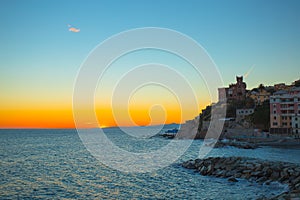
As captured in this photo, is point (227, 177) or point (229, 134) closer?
point (227, 177)

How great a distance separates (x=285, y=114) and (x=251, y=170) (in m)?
50.3

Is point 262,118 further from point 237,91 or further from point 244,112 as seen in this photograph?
point 237,91

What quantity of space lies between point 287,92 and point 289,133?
13051 mm

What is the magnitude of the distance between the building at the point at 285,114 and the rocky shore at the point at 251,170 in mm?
44206

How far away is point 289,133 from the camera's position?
225 feet

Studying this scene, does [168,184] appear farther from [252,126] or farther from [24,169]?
[252,126]

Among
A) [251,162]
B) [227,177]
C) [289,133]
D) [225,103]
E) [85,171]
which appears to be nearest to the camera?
[227,177]

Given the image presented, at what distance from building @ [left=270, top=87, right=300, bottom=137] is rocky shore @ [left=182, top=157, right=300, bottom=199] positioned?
44.2 meters

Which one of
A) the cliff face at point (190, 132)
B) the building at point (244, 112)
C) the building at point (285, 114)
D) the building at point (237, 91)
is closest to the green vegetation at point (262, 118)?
the building at point (285, 114)

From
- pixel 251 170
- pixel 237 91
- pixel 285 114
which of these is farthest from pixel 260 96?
pixel 251 170

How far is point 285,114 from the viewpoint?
71250mm

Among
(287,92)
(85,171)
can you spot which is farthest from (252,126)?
(85,171)

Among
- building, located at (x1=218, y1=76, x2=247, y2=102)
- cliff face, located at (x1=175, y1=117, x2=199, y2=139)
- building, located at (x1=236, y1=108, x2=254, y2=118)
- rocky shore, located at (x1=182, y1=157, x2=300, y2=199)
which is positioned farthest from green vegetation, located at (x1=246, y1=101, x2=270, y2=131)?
rocky shore, located at (x1=182, y1=157, x2=300, y2=199)

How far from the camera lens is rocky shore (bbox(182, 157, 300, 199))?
23.9 meters
